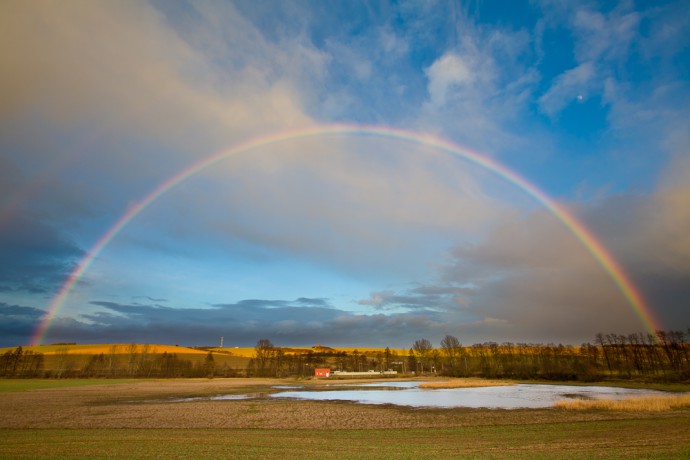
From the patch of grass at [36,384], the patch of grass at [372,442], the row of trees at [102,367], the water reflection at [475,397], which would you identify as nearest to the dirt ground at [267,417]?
the patch of grass at [372,442]

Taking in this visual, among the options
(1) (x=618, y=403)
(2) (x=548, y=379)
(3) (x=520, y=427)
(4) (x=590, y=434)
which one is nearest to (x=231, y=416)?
(3) (x=520, y=427)

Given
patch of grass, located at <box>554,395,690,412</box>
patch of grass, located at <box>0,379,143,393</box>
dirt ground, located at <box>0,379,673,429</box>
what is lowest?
patch of grass, located at <box>0,379,143,393</box>

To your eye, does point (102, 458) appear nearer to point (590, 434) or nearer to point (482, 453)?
point (482, 453)

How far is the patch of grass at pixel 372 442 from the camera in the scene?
58.5 feet

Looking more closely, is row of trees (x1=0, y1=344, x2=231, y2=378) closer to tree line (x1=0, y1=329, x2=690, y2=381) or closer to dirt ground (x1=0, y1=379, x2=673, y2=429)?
tree line (x1=0, y1=329, x2=690, y2=381)

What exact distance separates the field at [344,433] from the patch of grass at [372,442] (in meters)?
0.05

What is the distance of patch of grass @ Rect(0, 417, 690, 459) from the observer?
703 inches

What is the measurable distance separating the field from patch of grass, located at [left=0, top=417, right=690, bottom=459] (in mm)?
47

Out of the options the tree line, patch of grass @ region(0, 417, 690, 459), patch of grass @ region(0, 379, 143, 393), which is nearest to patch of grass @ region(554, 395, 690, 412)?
patch of grass @ region(0, 417, 690, 459)

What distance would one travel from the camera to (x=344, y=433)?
25.4 meters

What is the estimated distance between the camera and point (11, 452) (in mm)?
18203

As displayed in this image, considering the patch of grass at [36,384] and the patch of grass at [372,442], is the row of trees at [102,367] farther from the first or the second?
the patch of grass at [372,442]

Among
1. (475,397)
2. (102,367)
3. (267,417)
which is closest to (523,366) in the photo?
(475,397)

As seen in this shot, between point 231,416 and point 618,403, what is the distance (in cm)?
3682
